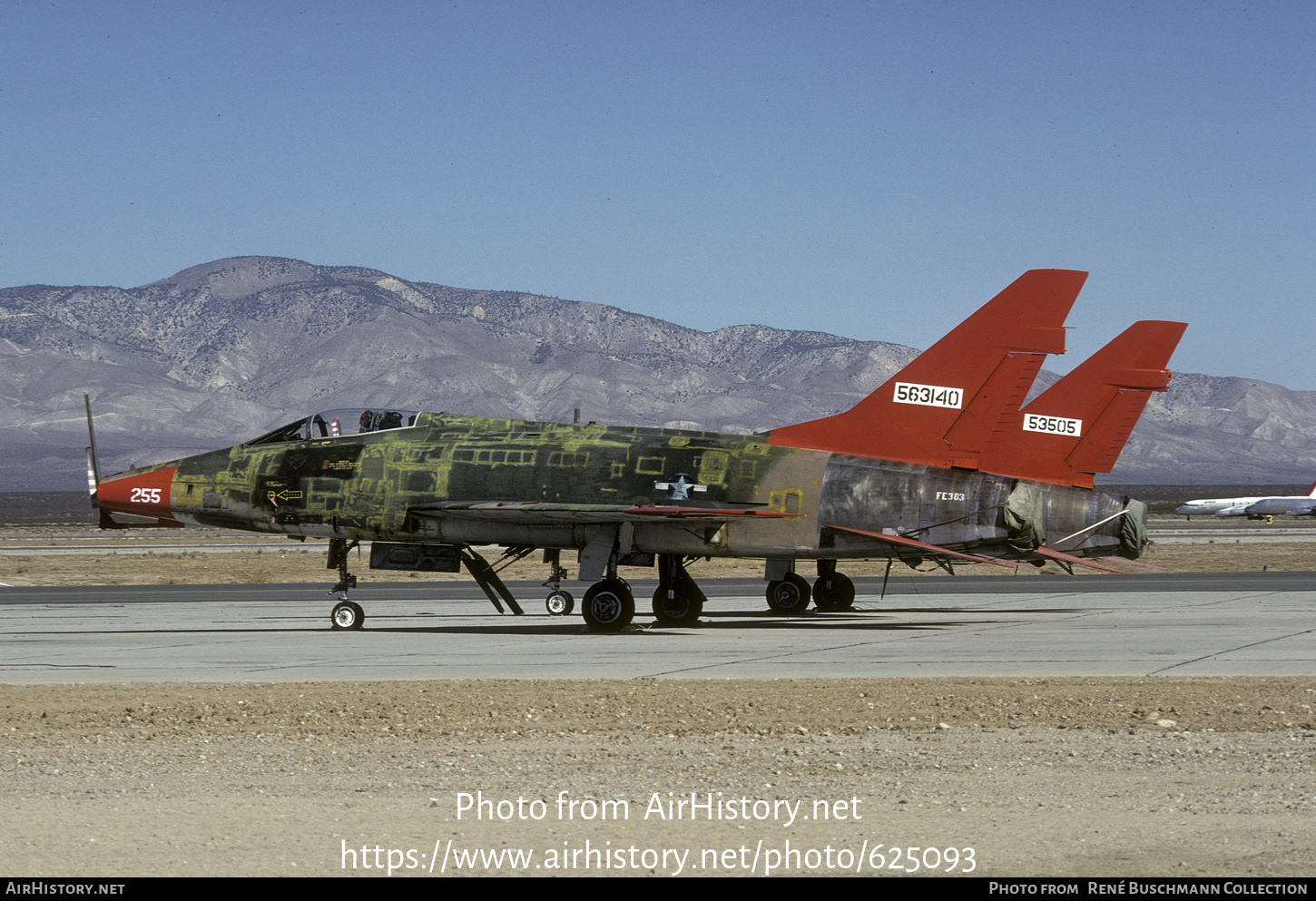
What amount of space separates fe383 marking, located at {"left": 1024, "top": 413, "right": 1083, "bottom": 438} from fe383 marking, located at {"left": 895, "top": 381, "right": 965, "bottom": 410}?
6.33 m

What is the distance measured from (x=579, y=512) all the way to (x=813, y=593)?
25.2 ft

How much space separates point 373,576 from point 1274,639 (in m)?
31.3

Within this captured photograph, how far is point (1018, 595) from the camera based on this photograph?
33.5 metres

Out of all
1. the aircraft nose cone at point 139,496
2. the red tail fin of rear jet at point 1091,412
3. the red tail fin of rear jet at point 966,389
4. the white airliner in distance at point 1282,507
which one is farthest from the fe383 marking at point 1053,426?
the white airliner in distance at point 1282,507

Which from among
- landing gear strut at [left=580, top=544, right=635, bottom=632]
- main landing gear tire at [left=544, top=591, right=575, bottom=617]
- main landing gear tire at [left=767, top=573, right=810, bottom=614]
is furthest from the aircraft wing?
main landing gear tire at [left=544, top=591, right=575, bottom=617]

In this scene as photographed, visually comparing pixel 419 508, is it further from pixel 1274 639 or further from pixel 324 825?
pixel 324 825

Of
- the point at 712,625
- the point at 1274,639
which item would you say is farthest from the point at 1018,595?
the point at 1274,639

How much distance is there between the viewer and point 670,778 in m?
10.6

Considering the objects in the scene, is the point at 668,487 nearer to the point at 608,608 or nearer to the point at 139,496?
the point at 608,608

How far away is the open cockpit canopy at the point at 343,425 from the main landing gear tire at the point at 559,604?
214 inches

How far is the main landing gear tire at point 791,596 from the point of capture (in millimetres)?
28500

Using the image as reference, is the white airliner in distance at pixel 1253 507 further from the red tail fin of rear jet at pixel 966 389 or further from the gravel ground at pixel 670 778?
the gravel ground at pixel 670 778

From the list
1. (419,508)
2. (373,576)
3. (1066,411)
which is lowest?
(373,576)

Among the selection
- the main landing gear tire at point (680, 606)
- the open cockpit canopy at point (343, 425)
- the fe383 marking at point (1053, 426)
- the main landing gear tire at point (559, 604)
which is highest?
the fe383 marking at point (1053, 426)
